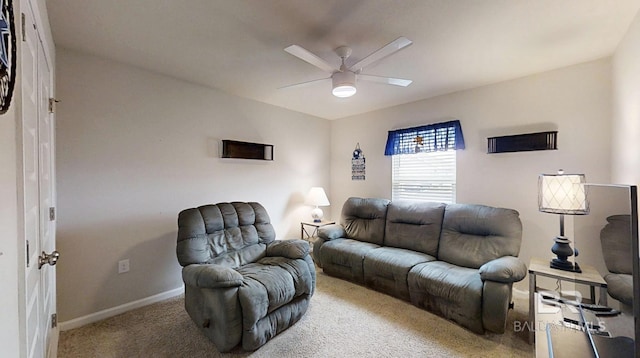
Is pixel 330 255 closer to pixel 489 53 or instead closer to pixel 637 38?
pixel 489 53

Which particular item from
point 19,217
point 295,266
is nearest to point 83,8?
point 19,217

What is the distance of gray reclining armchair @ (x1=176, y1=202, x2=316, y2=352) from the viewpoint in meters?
1.89

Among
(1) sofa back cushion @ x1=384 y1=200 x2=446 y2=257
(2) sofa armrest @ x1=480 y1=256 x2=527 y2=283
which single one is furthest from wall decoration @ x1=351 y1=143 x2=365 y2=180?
(2) sofa armrest @ x1=480 y1=256 x2=527 y2=283

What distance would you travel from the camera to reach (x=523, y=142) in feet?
9.22

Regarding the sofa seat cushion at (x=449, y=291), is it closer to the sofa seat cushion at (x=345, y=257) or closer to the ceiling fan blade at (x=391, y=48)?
the sofa seat cushion at (x=345, y=257)

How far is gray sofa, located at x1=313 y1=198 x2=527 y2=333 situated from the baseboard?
172cm

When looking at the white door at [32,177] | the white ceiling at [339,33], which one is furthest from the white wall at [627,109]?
the white door at [32,177]

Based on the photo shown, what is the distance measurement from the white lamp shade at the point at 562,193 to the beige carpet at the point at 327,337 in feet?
3.49

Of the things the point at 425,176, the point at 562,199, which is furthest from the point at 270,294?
the point at 425,176

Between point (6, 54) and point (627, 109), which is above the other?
point (627, 109)

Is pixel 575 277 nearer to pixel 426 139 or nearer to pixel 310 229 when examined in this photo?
pixel 426 139

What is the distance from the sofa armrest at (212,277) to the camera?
188cm

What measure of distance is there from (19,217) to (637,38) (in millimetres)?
3453

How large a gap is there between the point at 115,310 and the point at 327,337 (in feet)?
6.44
